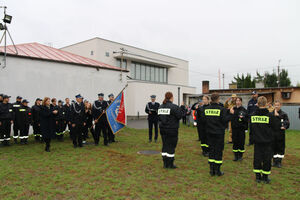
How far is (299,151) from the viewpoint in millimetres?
9180

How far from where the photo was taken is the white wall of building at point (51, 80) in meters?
12.4

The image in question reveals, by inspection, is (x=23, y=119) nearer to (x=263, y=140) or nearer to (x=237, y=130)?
(x=237, y=130)

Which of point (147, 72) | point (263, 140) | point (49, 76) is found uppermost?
point (147, 72)

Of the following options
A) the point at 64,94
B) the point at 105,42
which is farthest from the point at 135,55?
the point at 64,94

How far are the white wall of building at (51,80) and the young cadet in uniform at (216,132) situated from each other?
11215 mm

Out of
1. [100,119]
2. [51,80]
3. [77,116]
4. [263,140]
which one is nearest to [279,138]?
[263,140]

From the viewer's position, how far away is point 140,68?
3594 centimetres

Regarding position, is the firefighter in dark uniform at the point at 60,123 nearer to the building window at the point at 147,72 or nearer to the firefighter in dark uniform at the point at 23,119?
the firefighter in dark uniform at the point at 23,119

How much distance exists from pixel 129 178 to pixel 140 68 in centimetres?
3116

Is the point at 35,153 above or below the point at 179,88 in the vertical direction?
below

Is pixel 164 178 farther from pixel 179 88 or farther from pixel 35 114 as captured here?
pixel 179 88

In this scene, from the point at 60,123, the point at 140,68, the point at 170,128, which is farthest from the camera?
the point at 140,68

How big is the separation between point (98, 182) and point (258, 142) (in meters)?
3.87

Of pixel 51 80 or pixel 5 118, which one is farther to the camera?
pixel 51 80
